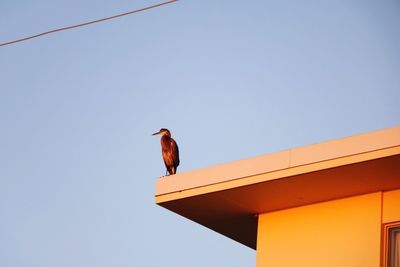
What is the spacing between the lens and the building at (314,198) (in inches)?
321

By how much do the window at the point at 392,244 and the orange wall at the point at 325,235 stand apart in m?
0.10

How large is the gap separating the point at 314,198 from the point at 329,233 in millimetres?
428

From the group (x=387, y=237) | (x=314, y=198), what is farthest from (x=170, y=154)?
(x=387, y=237)

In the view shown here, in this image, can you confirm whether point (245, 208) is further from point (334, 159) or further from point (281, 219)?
point (334, 159)

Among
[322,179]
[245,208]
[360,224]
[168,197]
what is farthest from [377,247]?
[168,197]

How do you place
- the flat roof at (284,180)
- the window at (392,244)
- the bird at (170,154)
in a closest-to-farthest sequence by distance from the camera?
the flat roof at (284,180) < the window at (392,244) < the bird at (170,154)

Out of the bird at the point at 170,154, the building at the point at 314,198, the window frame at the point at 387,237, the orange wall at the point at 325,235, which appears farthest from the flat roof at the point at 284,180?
the bird at the point at 170,154

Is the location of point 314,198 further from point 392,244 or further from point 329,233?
point 392,244

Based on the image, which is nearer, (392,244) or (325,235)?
(392,244)

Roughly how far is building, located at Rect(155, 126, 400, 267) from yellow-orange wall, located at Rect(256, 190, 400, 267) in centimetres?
1

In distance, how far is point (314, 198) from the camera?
8797 mm

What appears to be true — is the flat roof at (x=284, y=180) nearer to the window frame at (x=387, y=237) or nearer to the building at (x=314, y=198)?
the building at (x=314, y=198)

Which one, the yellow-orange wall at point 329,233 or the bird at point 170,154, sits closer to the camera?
the yellow-orange wall at point 329,233

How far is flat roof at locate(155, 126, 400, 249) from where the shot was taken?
317 inches
